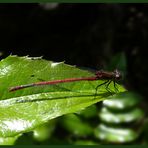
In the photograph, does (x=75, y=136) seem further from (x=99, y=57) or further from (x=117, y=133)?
(x=99, y=57)

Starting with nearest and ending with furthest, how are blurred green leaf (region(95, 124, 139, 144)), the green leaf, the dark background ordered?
the green leaf → blurred green leaf (region(95, 124, 139, 144)) → the dark background

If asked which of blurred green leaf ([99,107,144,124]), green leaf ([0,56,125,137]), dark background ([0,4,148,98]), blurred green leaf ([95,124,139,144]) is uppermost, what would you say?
dark background ([0,4,148,98])

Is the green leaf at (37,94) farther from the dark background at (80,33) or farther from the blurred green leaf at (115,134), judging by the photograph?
the dark background at (80,33)

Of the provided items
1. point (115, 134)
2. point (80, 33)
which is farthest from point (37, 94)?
point (80, 33)

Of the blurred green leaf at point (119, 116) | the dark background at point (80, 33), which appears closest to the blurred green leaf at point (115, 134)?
the blurred green leaf at point (119, 116)

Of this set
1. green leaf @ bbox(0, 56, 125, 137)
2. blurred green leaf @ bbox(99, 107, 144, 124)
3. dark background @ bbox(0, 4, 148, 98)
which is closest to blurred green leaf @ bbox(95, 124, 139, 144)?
blurred green leaf @ bbox(99, 107, 144, 124)

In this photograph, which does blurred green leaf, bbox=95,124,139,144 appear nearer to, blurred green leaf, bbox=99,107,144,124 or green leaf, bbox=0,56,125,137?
blurred green leaf, bbox=99,107,144,124
